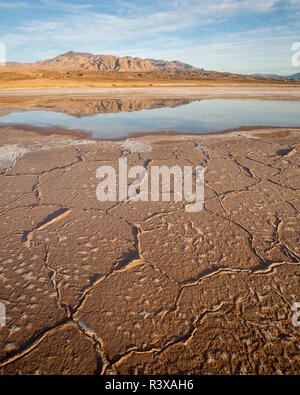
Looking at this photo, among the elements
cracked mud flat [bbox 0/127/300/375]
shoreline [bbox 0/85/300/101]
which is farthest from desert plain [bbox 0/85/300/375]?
shoreline [bbox 0/85/300/101]

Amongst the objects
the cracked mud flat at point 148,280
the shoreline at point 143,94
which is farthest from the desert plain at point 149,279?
the shoreline at point 143,94

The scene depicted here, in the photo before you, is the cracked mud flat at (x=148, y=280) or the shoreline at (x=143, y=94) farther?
the shoreline at (x=143, y=94)

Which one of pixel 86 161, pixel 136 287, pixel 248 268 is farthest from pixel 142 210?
pixel 86 161

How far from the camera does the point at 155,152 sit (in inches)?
153

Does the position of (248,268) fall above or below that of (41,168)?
below

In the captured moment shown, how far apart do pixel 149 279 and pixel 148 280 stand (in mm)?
11

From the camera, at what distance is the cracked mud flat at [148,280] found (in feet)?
3.38

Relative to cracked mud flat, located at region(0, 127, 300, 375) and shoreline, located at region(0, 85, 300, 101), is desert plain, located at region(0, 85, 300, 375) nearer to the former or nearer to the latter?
cracked mud flat, located at region(0, 127, 300, 375)

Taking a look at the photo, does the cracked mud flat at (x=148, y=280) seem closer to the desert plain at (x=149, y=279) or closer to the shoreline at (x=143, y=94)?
the desert plain at (x=149, y=279)

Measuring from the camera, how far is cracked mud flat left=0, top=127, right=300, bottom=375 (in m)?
1.03

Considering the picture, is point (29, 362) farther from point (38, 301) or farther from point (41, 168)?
point (41, 168)

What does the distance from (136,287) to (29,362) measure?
0.63m

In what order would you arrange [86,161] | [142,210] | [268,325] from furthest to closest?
[86,161] → [142,210] → [268,325]
